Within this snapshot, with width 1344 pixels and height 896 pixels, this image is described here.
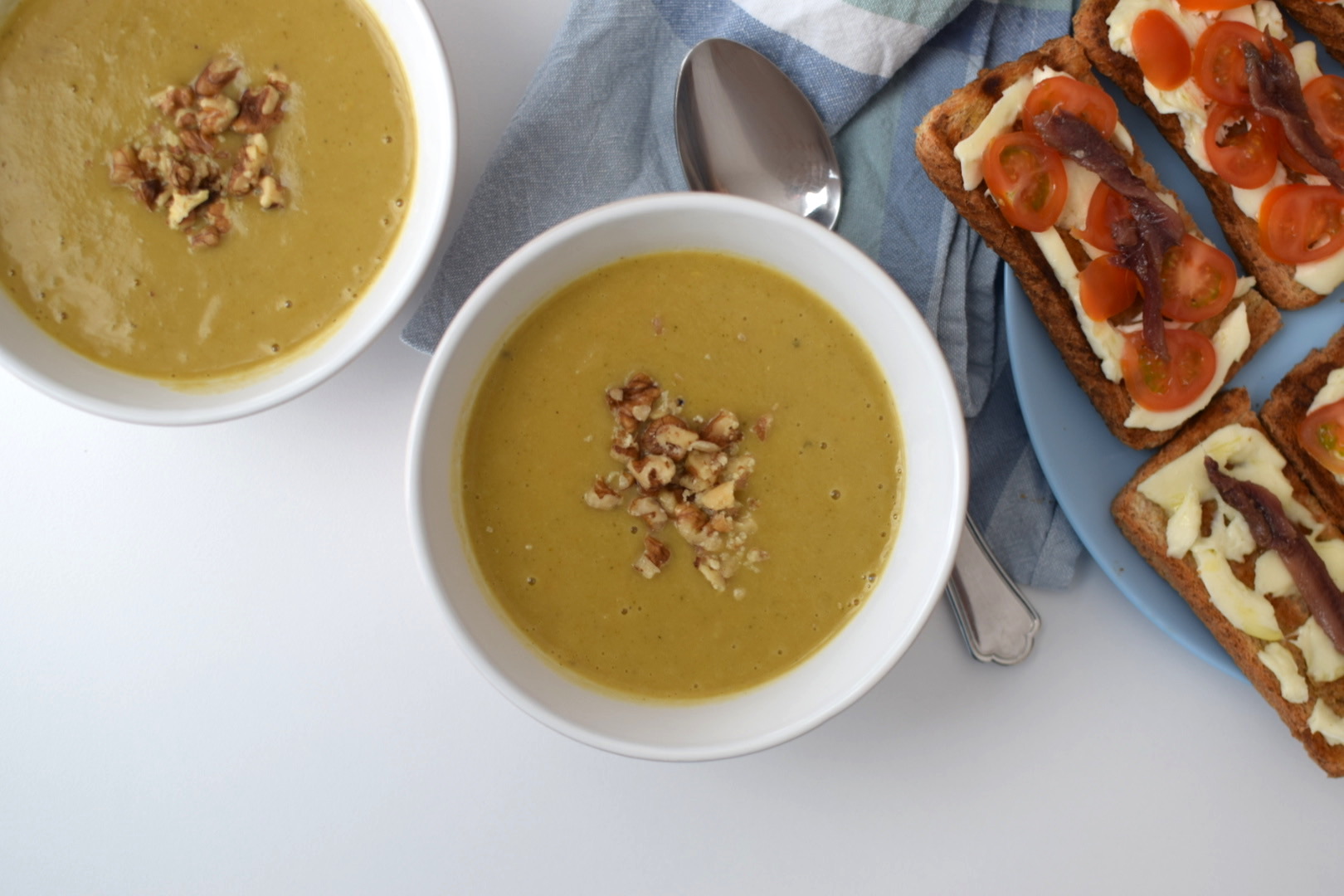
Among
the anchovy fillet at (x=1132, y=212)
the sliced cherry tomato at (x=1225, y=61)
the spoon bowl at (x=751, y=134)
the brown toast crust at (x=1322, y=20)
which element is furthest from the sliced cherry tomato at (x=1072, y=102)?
the brown toast crust at (x=1322, y=20)

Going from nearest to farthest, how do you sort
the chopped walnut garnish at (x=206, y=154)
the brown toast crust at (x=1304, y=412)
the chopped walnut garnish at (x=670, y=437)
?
the chopped walnut garnish at (x=670, y=437), the chopped walnut garnish at (x=206, y=154), the brown toast crust at (x=1304, y=412)

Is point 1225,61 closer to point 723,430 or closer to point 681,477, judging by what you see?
point 723,430

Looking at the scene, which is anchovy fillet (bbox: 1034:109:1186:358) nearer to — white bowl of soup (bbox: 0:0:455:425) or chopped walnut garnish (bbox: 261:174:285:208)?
white bowl of soup (bbox: 0:0:455:425)

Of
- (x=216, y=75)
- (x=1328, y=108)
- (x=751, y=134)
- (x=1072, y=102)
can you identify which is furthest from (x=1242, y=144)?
(x=216, y=75)

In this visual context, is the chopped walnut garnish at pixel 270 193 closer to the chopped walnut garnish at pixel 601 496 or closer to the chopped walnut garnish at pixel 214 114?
the chopped walnut garnish at pixel 214 114

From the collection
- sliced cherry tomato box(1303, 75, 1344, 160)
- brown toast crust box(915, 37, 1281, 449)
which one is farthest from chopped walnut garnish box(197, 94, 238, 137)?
sliced cherry tomato box(1303, 75, 1344, 160)
